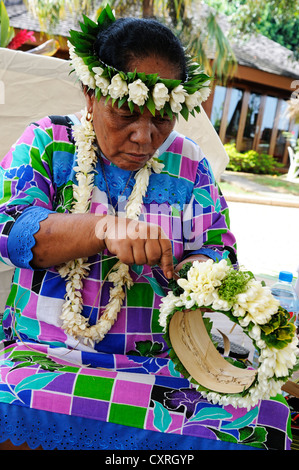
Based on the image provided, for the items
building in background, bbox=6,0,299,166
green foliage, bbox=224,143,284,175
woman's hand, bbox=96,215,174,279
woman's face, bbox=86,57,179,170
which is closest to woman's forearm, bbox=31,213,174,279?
woman's hand, bbox=96,215,174,279

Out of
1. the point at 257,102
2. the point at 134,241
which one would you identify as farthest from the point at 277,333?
the point at 257,102

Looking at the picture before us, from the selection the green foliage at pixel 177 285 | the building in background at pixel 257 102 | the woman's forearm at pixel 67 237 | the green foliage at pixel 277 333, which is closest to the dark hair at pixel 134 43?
the woman's forearm at pixel 67 237

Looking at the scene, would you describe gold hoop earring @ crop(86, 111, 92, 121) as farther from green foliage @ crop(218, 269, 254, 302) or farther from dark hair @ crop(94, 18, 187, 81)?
green foliage @ crop(218, 269, 254, 302)

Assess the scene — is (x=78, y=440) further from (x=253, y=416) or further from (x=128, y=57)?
(x=128, y=57)

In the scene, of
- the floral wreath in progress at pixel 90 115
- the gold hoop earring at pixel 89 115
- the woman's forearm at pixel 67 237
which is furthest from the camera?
the gold hoop earring at pixel 89 115

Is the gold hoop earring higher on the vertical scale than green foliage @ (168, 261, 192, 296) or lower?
higher

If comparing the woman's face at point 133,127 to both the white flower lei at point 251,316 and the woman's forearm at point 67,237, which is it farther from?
the white flower lei at point 251,316

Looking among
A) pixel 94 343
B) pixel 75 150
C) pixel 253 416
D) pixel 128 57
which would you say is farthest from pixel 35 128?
pixel 253 416

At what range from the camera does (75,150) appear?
171 centimetres

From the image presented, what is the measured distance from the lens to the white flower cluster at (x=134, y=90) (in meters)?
1.48

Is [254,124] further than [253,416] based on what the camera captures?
Yes

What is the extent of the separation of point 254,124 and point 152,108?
1821 cm

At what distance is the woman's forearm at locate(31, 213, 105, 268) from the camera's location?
4.61 feet

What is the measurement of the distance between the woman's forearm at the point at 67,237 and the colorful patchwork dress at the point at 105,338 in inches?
1.5
